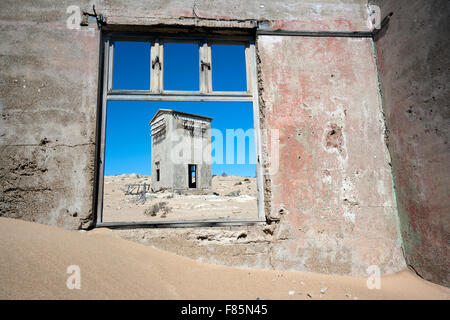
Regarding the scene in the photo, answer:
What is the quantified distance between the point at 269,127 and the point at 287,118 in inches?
10.4

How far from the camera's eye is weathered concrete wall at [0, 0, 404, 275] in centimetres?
273

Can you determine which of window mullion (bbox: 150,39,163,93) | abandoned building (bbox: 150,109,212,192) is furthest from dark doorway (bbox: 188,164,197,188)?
window mullion (bbox: 150,39,163,93)

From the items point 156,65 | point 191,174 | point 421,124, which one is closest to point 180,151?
point 191,174

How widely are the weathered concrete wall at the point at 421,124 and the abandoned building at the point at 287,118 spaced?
0.01 m

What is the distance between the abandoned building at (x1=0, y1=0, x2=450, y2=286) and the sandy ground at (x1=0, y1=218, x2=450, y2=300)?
177mm

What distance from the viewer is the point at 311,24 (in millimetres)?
3322

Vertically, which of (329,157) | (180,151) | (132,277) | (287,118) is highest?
(180,151)

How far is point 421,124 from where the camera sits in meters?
2.69

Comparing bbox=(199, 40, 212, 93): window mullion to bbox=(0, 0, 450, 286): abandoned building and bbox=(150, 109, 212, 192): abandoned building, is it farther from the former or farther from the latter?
bbox=(150, 109, 212, 192): abandoned building

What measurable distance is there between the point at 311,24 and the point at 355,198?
2.33 metres

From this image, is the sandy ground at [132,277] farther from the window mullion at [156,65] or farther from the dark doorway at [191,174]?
the dark doorway at [191,174]

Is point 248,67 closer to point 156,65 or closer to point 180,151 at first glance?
point 156,65
